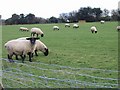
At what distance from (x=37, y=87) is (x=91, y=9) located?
10582 cm

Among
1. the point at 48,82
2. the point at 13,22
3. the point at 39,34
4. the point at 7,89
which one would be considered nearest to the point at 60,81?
the point at 48,82

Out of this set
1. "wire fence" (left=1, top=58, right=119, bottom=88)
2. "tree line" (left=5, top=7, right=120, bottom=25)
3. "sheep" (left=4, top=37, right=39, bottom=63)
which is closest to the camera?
"wire fence" (left=1, top=58, right=119, bottom=88)

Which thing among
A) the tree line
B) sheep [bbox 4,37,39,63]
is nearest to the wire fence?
sheep [bbox 4,37,39,63]

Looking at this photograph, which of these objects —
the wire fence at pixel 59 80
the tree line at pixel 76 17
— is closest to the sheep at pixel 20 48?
the wire fence at pixel 59 80

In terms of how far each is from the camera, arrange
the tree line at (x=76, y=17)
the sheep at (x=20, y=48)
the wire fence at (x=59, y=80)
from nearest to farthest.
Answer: the wire fence at (x=59, y=80)
the sheep at (x=20, y=48)
the tree line at (x=76, y=17)

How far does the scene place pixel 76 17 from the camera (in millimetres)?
106250

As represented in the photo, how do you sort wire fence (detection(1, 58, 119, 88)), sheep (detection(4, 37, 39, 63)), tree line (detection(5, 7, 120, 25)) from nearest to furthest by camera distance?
1. wire fence (detection(1, 58, 119, 88))
2. sheep (detection(4, 37, 39, 63))
3. tree line (detection(5, 7, 120, 25))

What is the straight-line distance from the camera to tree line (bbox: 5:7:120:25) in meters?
100

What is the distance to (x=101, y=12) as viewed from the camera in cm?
11388

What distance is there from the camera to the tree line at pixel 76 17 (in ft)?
328

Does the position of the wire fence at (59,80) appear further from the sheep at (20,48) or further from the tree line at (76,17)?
the tree line at (76,17)

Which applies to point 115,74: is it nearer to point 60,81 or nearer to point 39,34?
point 60,81

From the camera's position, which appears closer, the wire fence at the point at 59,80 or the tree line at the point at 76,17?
the wire fence at the point at 59,80

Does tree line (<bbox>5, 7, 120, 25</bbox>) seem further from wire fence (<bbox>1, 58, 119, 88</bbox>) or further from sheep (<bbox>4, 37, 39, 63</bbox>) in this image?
wire fence (<bbox>1, 58, 119, 88</bbox>)
